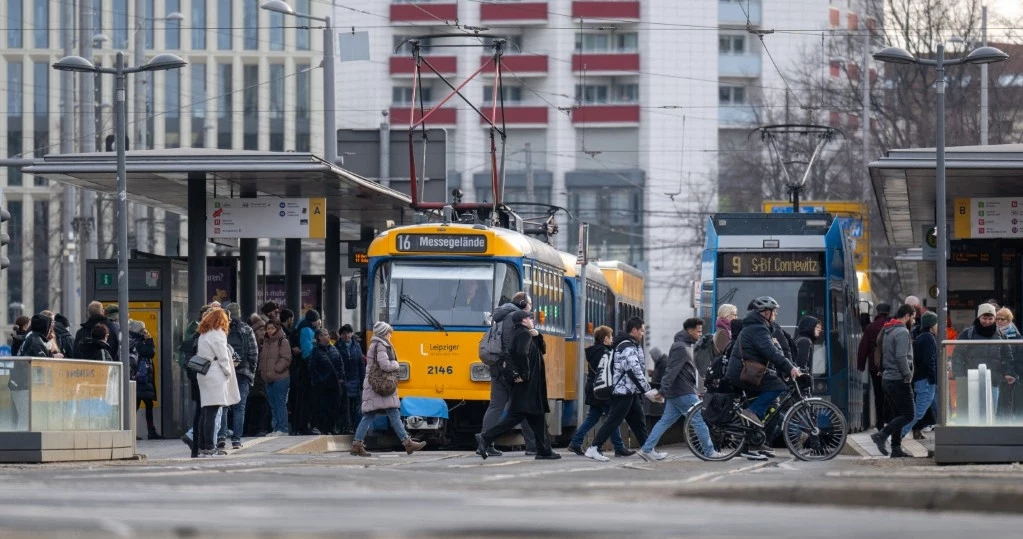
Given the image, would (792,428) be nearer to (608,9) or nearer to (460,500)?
(460,500)

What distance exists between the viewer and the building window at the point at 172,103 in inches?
3228

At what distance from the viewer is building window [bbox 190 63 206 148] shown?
83.2 meters

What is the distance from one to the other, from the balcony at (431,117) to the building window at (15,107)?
14.4 metres

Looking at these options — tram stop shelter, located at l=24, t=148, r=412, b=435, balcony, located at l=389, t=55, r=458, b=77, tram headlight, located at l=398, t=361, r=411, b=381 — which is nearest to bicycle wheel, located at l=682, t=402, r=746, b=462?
tram headlight, located at l=398, t=361, r=411, b=381

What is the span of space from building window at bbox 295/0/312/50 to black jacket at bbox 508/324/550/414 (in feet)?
201

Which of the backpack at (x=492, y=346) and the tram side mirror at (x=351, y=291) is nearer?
the backpack at (x=492, y=346)

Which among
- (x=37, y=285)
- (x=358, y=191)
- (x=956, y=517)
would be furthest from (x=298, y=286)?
(x=37, y=285)

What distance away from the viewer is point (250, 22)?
270ft

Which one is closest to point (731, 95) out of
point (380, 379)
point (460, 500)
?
point (380, 379)

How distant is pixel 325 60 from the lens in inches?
1446

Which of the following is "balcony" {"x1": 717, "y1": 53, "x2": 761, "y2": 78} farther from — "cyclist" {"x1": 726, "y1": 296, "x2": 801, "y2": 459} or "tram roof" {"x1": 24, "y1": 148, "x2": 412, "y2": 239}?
"cyclist" {"x1": 726, "y1": 296, "x2": 801, "y2": 459}

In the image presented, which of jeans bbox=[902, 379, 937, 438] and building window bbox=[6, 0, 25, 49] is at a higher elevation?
building window bbox=[6, 0, 25, 49]

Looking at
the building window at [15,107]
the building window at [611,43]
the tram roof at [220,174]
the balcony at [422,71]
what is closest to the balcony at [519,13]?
the building window at [611,43]

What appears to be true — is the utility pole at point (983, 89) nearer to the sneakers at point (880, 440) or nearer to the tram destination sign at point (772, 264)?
the tram destination sign at point (772, 264)
